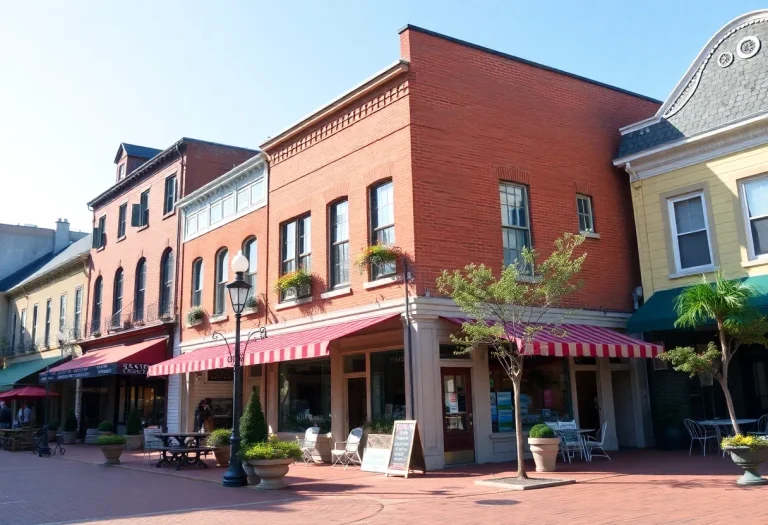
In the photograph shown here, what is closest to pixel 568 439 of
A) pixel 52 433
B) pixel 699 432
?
pixel 699 432

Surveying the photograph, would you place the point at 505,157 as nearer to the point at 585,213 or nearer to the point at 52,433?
the point at 585,213

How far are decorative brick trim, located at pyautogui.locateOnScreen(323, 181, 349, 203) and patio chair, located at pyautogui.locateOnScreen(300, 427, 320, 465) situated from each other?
18.0 ft

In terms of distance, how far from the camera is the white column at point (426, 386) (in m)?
13.9

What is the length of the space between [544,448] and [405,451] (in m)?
2.54

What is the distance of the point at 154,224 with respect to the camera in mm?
26656

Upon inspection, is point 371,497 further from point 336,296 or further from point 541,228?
point 541,228

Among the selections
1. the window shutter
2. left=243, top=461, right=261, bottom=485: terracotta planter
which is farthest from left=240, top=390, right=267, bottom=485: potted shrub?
the window shutter

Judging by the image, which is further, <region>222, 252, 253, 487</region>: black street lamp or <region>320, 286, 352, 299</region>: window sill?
<region>320, 286, 352, 299</region>: window sill

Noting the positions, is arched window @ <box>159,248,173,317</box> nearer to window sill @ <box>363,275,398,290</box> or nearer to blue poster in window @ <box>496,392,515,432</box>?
window sill @ <box>363,275,398,290</box>

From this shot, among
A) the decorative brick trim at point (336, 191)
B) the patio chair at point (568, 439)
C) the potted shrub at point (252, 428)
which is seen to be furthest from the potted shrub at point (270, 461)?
the decorative brick trim at point (336, 191)

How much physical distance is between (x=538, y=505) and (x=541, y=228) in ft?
26.8

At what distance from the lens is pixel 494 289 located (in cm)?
1188

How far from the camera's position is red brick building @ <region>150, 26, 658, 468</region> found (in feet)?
48.2

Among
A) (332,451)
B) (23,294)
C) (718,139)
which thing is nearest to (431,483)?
(332,451)
